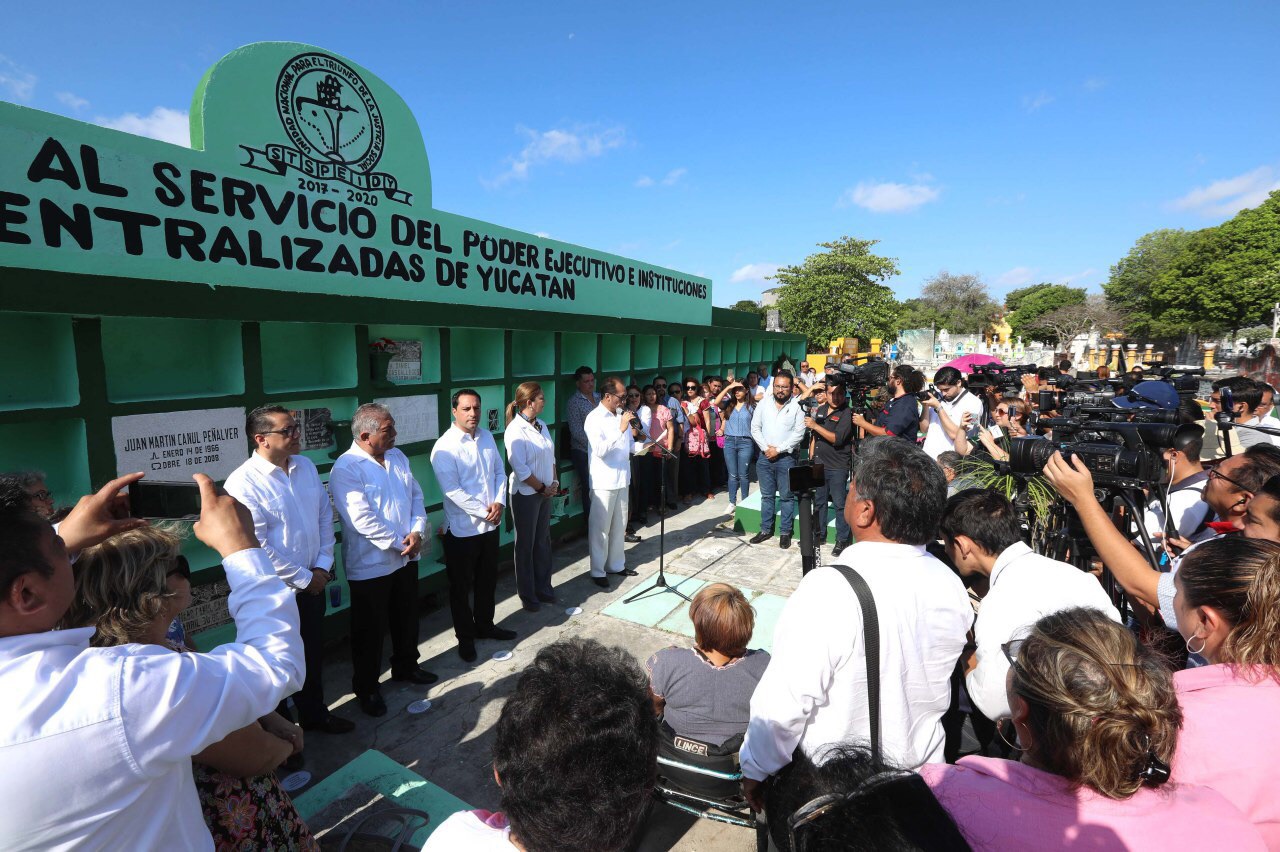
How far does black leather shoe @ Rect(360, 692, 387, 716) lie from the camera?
11.2 ft

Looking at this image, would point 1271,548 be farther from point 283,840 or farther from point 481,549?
point 481,549

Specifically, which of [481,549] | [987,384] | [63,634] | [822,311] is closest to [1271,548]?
[63,634]

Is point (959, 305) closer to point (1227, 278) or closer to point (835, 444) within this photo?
point (1227, 278)

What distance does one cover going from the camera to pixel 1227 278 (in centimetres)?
3048

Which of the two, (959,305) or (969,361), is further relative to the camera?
(959,305)

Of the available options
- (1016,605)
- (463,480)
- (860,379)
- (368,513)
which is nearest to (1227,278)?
(860,379)

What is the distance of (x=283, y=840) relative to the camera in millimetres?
1628

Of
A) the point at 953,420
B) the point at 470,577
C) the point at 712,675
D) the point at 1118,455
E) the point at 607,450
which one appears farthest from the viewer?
the point at 953,420

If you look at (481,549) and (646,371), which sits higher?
(646,371)

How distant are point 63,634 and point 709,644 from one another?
76.4 inches

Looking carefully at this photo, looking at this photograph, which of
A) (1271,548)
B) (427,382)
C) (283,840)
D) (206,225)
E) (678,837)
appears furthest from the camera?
(427,382)

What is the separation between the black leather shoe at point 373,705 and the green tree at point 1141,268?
52.2 metres

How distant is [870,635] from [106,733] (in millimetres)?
1688

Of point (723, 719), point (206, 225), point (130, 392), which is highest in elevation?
point (206, 225)
